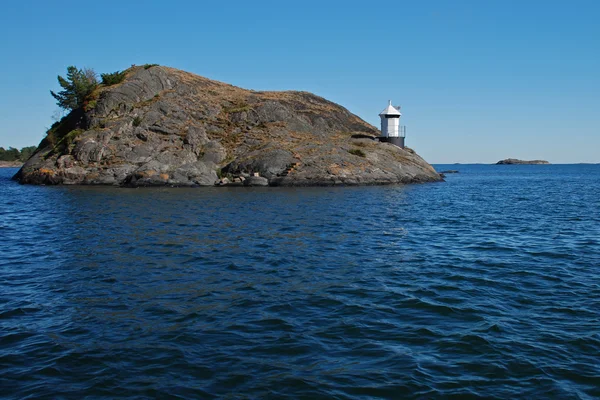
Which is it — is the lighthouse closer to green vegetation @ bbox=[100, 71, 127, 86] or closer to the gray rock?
the gray rock

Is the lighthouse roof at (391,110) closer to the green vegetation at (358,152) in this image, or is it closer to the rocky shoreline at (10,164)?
the green vegetation at (358,152)

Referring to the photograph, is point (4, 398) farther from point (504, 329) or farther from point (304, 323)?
point (504, 329)

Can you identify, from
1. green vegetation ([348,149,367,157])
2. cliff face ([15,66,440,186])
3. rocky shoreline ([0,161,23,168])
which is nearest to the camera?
cliff face ([15,66,440,186])

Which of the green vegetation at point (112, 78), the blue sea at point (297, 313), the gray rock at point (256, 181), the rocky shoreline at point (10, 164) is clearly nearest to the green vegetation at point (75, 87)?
the green vegetation at point (112, 78)

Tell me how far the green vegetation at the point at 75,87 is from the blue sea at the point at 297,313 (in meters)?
67.9

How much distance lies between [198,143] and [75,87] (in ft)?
108

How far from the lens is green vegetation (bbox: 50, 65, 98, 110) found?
8700 centimetres

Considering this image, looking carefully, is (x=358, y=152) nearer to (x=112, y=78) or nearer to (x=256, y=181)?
(x=256, y=181)

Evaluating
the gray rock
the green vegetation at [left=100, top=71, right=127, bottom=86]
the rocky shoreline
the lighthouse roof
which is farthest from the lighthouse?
the rocky shoreline

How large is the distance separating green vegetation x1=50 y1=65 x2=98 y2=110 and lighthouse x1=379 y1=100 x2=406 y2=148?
5354 cm

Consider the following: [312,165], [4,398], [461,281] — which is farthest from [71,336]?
[312,165]

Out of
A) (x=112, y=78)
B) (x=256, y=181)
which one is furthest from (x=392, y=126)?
(x=112, y=78)

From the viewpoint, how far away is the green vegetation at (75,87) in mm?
87000

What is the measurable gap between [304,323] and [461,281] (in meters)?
7.13
